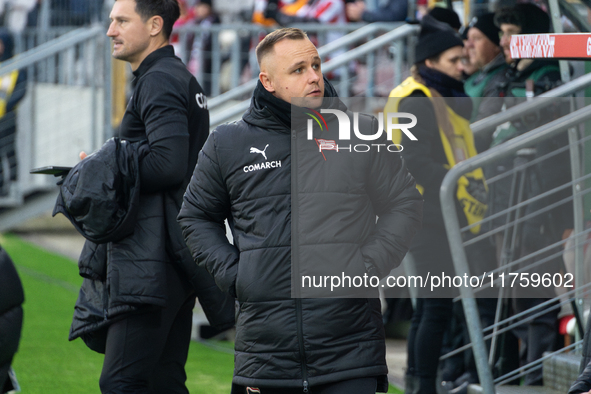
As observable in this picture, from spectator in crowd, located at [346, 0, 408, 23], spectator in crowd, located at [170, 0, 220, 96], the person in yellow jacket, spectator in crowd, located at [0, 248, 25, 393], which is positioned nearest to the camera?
spectator in crowd, located at [0, 248, 25, 393]

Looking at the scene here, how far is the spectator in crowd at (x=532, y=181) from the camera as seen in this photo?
4832mm

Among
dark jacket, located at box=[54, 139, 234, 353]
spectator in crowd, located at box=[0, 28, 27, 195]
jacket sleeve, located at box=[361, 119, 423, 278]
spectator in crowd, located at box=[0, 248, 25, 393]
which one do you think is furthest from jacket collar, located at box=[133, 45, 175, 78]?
spectator in crowd, located at box=[0, 28, 27, 195]

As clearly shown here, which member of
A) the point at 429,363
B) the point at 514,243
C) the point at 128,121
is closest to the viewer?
the point at 128,121

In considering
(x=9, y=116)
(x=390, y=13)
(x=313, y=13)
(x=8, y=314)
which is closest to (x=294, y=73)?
(x=8, y=314)

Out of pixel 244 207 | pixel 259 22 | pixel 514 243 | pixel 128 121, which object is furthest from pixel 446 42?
pixel 259 22

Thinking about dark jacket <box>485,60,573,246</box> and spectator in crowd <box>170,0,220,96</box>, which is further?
spectator in crowd <box>170,0,220,96</box>

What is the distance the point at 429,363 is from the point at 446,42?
1763 mm

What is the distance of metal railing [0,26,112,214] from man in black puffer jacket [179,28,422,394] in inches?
234

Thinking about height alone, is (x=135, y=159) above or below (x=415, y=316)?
above

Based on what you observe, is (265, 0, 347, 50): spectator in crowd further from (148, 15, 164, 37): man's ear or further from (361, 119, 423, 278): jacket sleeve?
(361, 119, 423, 278): jacket sleeve

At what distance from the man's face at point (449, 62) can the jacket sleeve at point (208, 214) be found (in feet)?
7.22

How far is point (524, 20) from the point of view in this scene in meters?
5.30

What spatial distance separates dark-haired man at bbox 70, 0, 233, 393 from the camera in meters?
3.45

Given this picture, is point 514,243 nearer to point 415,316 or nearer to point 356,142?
→ point 415,316
